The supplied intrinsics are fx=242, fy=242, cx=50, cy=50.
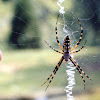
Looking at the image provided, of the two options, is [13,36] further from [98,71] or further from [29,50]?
[98,71]

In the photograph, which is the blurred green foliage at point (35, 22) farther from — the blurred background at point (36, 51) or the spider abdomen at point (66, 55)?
the spider abdomen at point (66, 55)

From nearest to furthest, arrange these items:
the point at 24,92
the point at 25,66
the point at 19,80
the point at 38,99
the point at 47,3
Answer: the point at 38,99 → the point at 47,3 → the point at 24,92 → the point at 19,80 → the point at 25,66

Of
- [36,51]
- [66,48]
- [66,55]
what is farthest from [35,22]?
[66,48]

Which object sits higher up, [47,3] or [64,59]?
[47,3]

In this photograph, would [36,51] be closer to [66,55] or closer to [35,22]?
[35,22]

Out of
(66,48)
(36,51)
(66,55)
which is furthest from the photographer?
(36,51)

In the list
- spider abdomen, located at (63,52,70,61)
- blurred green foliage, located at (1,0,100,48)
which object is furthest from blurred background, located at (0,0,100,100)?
spider abdomen, located at (63,52,70,61)

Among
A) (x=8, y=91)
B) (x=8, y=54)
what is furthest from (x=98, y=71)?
(x=8, y=54)

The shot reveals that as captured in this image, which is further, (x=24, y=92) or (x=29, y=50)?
(x=29, y=50)
